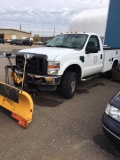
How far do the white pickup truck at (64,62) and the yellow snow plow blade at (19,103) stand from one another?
0.98 m

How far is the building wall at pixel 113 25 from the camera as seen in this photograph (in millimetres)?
12812

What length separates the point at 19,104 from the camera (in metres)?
4.09

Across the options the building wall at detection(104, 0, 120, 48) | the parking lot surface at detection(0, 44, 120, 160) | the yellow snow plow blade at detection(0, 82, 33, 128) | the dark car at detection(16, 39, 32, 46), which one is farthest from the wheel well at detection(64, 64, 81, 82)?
the dark car at detection(16, 39, 32, 46)

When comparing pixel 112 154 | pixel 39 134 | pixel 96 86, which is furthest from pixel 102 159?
pixel 96 86

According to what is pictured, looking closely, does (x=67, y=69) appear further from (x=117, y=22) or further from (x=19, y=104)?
(x=117, y=22)

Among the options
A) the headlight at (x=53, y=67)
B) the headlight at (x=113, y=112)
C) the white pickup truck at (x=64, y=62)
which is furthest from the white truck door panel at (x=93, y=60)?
the headlight at (x=113, y=112)

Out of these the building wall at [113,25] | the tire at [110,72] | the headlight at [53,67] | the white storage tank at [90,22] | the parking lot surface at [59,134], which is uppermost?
the white storage tank at [90,22]

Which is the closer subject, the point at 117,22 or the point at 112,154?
→ the point at 112,154

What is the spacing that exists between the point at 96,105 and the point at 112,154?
7.39 feet

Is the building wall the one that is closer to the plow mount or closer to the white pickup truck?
the white pickup truck

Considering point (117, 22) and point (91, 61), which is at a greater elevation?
point (117, 22)

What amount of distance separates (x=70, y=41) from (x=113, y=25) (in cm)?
786

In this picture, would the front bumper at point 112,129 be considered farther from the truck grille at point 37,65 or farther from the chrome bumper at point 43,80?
the truck grille at point 37,65

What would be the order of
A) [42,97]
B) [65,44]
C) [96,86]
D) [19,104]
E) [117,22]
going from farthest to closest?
[117,22] → [96,86] → [65,44] → [42,97] → [19,104]
